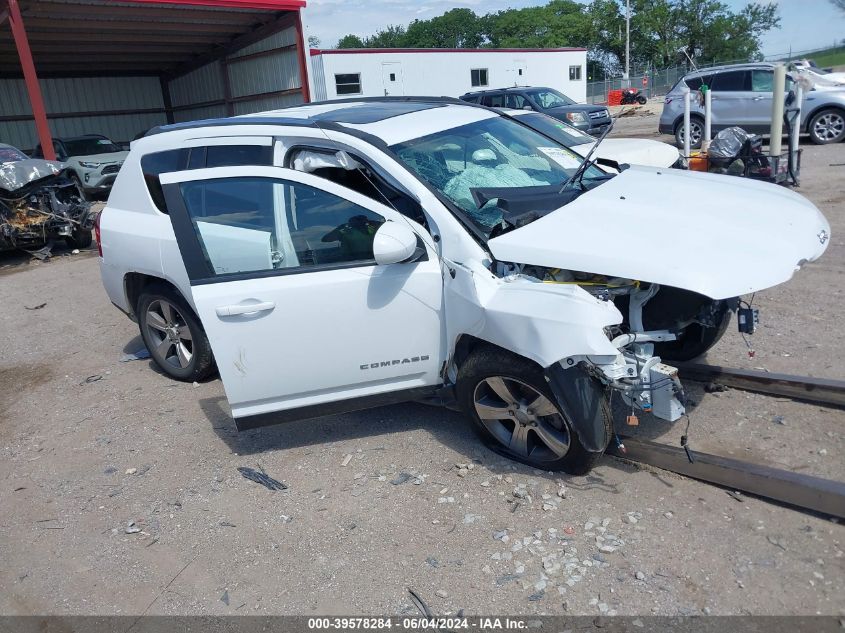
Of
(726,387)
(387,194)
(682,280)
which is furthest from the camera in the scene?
(726,387)

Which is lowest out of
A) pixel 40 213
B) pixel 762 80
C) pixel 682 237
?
pixel 40 213

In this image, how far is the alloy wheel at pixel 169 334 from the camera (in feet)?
17.3

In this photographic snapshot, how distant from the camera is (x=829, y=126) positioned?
14.4 meters

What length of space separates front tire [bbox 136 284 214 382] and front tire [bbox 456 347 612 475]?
2363 mm

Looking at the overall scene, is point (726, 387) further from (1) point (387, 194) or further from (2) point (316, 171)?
(2) point (316, 171)

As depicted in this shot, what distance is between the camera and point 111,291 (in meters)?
5.72

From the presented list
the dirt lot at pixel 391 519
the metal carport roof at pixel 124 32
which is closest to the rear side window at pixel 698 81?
the metal carport roof at pixel 124 32

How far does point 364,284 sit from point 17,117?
82.3 feet

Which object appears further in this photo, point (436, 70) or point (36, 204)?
point (436, 70)

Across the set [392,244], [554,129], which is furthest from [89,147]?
[392,244]

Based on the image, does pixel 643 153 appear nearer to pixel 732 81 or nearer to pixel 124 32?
pixel 732 81

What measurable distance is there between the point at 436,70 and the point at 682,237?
1115 inches

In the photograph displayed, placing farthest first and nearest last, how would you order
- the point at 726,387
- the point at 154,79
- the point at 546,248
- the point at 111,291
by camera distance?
the point at 154,79 → the point at 111,291 → the point at 726,387 → the point at 546,248

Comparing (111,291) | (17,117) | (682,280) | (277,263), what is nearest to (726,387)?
(682,280)
